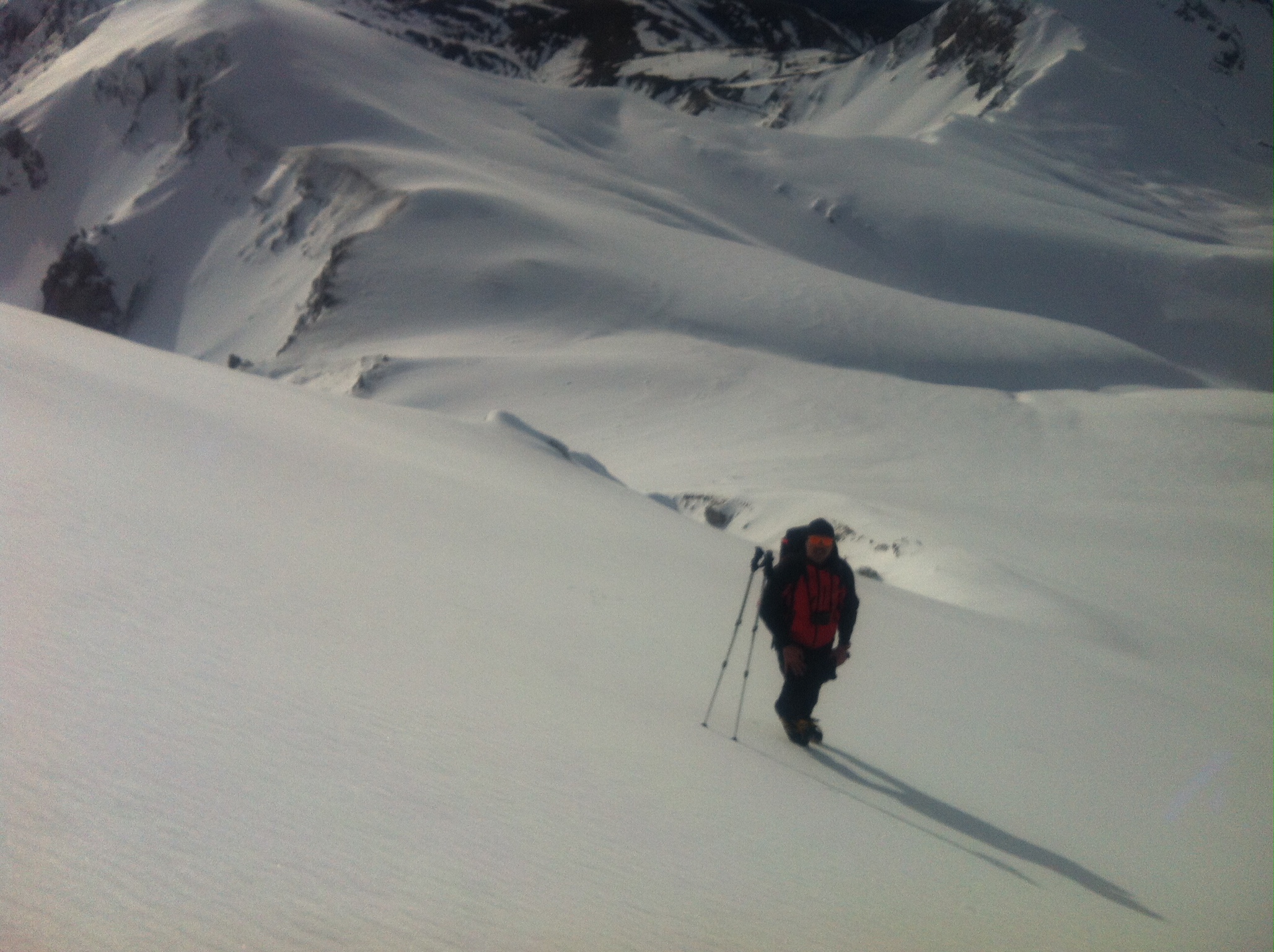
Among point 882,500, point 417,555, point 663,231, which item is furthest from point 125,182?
point 417,555

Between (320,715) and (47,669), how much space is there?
0.82 m

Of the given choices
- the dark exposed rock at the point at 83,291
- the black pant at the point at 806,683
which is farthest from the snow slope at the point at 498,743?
the dark exposed rock at the point at 83,291

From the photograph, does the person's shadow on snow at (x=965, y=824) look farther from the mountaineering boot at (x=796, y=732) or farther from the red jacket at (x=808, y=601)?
the red jacket at (x=808, y=601)

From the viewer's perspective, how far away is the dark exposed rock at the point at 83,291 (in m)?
38.8

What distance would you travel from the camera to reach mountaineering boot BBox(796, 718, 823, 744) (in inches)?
206

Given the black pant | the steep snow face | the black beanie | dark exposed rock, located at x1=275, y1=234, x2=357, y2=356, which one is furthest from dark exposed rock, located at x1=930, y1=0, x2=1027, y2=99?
the black pant

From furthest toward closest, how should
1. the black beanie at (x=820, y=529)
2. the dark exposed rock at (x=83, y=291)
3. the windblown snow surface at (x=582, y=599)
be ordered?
1. the dark exposed rock at (x=83, y=291)
2. the black beanie at (x=820, y=529)
3. the windblown snow surface at (x=582, y=599)

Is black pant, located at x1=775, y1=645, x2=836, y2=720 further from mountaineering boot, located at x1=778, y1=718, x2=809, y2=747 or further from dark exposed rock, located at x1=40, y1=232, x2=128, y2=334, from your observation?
dark exposed rock, located at x1=40, y1=232, x2=128, y2=334

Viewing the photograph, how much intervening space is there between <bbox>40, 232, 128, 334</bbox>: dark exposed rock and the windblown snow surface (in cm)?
30

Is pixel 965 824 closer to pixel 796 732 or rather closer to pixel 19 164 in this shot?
pixel 796 732

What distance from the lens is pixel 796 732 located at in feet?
17.3

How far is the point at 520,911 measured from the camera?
104 inches

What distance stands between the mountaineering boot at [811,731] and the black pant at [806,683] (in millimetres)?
25

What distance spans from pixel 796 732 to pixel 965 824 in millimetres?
940
